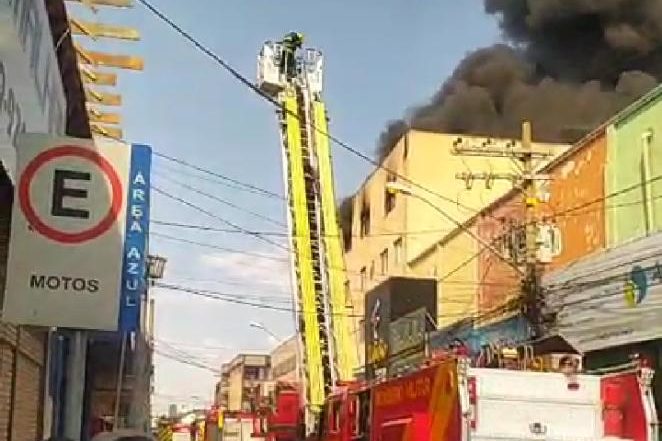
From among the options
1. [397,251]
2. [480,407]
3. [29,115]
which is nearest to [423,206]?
[397,251]

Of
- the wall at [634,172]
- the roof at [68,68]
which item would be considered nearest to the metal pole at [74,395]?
the roof at [68,68]

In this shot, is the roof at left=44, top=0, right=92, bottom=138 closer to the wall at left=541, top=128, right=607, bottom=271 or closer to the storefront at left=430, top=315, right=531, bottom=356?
the storefront at left=430, top=315, right=531, bottom=356

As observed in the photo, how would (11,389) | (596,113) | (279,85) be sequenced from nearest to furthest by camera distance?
(11,389) → (279,85) → (596,113)

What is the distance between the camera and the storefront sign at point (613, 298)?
1705cm

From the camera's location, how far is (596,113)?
37.0 metres

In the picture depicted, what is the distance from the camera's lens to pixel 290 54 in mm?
32844

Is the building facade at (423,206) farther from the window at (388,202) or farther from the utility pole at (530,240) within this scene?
the utility pole at (530,240)

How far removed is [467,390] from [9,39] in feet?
18.8

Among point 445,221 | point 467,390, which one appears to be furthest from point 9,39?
point 445,221

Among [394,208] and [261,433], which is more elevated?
[394,208]

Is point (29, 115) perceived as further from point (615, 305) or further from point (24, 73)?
point (615, 305)

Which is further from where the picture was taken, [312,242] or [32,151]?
[312,242]

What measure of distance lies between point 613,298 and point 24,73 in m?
13.2

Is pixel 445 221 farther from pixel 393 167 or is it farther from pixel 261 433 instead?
pixel 261 433
